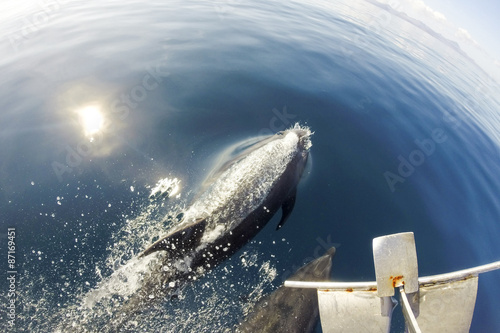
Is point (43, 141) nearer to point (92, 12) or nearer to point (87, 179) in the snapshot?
point (87, 179)

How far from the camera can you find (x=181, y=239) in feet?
18.3

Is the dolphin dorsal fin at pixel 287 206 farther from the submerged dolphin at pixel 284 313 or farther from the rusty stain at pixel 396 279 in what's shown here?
the rusty stain at pixel 396 279

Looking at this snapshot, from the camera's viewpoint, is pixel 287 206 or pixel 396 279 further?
pixel 287 206

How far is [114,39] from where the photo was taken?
16.3 m

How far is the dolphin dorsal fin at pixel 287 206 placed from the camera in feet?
22.8

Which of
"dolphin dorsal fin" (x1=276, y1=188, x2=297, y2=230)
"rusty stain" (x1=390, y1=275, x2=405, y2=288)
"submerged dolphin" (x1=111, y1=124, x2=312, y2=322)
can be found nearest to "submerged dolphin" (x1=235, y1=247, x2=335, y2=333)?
"submerged dolphin" (x1=111, y1=124, x2=312, y2=322)

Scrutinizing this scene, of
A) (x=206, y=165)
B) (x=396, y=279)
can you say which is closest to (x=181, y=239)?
(x=206, y=165)

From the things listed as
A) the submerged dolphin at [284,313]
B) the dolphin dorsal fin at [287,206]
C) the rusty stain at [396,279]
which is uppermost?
the dolphin dorsal fin at [287,206]

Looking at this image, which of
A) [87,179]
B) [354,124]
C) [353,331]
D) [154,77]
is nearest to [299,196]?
[353,331]

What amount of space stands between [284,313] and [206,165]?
14.7ft

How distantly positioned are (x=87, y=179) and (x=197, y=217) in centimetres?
360

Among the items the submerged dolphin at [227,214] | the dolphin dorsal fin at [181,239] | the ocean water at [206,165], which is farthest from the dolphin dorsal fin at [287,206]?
the dolphin dorsal fin at [181,239]

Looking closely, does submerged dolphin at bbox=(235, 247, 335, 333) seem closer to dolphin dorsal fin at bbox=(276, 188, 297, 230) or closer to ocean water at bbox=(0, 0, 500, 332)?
ocean water at bbox=(0, 0, 500, 332)

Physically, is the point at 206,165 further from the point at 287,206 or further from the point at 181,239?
the point at 181,239
